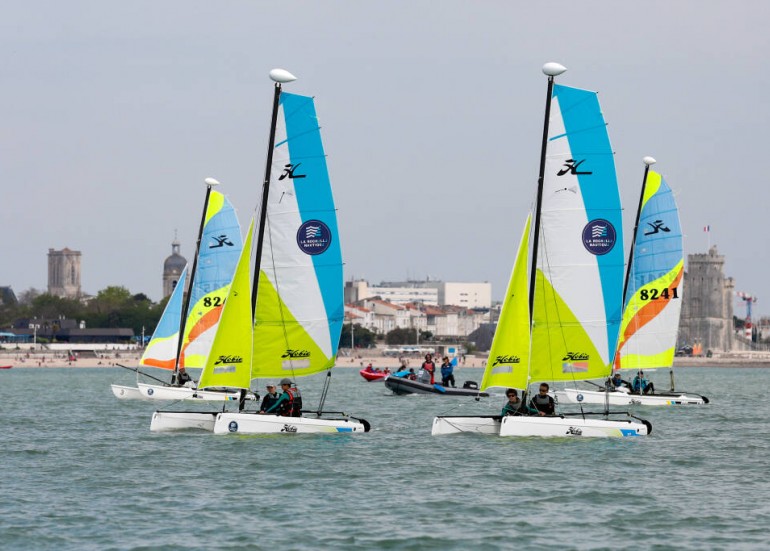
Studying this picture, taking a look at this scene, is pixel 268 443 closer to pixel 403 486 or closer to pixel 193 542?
pixel 403 486

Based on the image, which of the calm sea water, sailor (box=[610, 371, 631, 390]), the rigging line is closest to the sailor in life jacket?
the rigging line

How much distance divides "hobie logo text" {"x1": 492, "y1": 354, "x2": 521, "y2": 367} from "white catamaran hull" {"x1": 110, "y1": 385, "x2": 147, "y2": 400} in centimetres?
1930

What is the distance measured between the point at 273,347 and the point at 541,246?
5354 mm

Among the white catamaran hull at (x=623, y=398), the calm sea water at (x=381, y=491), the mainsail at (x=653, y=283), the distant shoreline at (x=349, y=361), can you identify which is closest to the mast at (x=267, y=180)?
the calm sea water at (x=381, y=491)

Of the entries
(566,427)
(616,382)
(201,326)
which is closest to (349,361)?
(201,326)

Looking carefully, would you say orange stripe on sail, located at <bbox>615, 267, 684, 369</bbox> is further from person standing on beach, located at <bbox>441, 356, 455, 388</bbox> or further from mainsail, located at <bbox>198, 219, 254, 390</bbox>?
mainsail, located at <bbox>198, 219, 254, 390</bbox>

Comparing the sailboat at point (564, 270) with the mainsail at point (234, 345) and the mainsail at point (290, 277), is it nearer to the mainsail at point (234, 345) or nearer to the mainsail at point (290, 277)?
the mainsail at point (290, 277)

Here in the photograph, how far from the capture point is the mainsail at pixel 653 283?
1652 inches

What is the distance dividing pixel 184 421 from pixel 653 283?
1902cm

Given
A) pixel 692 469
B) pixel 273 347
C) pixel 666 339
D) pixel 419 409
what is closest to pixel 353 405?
pixel 419 409

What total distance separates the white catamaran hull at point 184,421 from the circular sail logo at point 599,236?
7.89 meters

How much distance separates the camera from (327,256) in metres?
26.5

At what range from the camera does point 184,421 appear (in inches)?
1093

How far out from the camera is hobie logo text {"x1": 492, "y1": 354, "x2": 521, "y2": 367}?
26.3 metres
